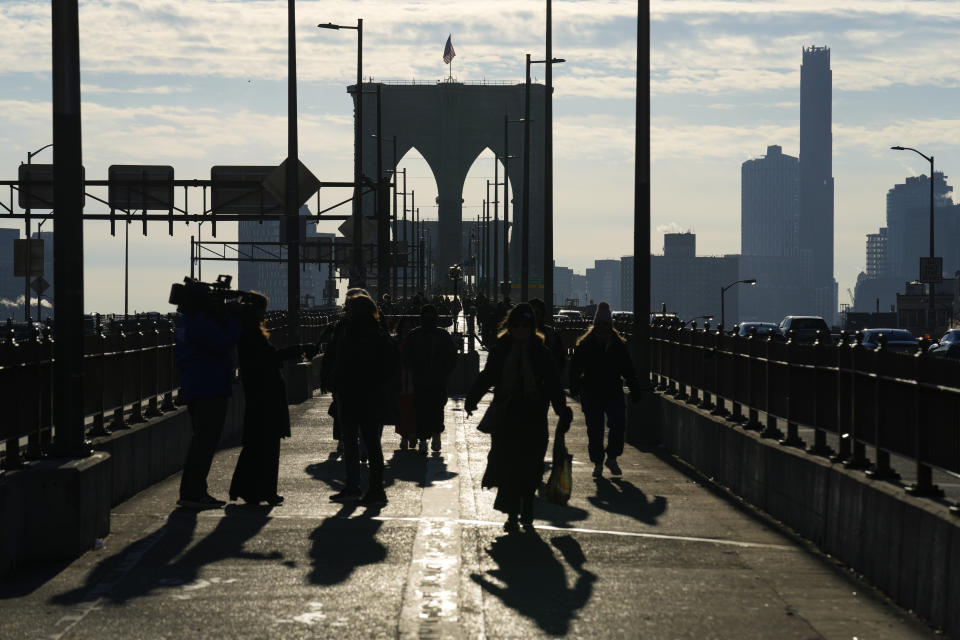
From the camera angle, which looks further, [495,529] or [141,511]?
[141,511]

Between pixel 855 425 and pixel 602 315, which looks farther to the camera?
pixel 602 315

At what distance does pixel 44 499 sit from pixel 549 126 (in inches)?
1181

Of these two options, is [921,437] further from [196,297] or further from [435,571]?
[196,297]

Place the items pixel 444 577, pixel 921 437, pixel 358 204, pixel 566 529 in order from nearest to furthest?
pixel 921 437, pixel 444 577, pixel 566 529, pixel 358 204

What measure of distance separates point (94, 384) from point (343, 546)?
151 inches

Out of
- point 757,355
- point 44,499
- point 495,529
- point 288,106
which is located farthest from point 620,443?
point 288,106

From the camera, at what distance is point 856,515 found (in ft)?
33.7

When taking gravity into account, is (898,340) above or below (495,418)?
below

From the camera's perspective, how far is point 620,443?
16641mm

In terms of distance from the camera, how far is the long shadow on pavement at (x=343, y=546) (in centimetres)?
984

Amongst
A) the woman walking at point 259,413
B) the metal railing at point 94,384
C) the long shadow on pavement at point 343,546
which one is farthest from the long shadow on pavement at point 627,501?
the metal railing at point 94,384

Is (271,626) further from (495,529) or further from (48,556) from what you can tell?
(495,529)

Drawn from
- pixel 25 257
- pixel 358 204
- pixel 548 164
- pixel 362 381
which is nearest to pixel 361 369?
pixel 362 381

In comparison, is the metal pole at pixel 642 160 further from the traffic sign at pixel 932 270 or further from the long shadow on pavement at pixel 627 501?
the traffic sign at pixel 932 270
